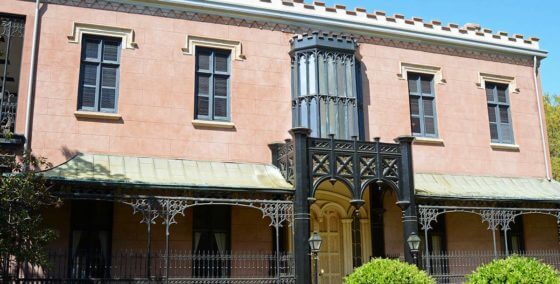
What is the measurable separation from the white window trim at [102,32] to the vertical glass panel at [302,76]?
14.0 ft

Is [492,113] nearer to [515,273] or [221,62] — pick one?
[221,62]

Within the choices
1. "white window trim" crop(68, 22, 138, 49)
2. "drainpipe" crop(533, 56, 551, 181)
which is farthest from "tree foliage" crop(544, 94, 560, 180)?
"white window trim" crop(68, 22, 138, 49)

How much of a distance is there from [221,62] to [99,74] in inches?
122

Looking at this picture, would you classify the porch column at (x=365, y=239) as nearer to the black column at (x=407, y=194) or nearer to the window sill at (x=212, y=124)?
the black column at (x=407, y=194)

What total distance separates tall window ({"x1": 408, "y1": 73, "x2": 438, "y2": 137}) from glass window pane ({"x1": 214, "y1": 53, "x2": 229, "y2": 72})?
5.45 m

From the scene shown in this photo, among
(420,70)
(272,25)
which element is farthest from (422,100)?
(272,25)

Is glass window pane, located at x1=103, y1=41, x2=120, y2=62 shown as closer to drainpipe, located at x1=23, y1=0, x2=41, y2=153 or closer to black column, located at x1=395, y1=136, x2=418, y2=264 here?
drainpipe, located at x1=23, y1=0, x2=41, y2=153

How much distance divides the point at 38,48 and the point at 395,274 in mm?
9563

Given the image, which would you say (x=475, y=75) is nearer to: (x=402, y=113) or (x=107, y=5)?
(x=402, y=113)

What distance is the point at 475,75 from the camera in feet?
58.9

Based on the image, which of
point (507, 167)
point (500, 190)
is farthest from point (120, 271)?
point (507, 167)

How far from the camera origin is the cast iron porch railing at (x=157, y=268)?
12.2 metres

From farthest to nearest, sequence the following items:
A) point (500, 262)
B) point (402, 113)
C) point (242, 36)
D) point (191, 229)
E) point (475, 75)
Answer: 1. point (475, 75)
2. point (402, 113)
3. point (242, 36)
4. point (191, 229)
5. point (500, 262)

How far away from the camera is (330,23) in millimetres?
16344
